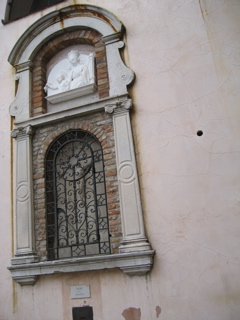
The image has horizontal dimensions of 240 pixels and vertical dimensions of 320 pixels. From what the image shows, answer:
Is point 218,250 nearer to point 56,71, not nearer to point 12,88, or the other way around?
point 56,71

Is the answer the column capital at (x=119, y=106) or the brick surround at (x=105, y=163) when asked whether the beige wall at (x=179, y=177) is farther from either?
the brick surround at (x=105, y=163)

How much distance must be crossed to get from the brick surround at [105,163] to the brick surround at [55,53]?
16.0 inches

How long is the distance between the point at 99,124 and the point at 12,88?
1.89 metres

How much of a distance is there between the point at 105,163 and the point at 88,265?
1438 millimetres

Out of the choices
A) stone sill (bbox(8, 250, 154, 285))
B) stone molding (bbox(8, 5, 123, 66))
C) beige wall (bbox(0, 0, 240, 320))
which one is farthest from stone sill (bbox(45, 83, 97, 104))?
stone sill (bbox(8, 250, 154, 285))

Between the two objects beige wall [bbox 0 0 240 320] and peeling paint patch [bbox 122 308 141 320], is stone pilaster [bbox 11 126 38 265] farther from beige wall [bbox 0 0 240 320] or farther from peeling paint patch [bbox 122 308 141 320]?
peeling paint patch [bbox 122 308 141 320]

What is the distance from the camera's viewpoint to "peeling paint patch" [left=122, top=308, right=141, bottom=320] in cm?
396

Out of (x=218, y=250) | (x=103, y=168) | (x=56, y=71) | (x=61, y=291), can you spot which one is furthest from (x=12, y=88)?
(x=218, y=250)

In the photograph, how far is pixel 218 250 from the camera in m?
3.85

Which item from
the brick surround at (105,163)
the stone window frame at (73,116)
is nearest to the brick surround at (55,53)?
the stone window frame at (73,116)

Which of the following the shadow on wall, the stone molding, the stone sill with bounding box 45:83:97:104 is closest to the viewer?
the shadow on wall

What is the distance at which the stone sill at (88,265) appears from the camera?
399 cm

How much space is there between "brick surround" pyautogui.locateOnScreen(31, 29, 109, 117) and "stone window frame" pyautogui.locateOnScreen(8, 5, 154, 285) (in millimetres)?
79

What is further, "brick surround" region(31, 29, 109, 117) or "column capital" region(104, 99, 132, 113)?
"brick surround" region(31, 29, 109, 117)
